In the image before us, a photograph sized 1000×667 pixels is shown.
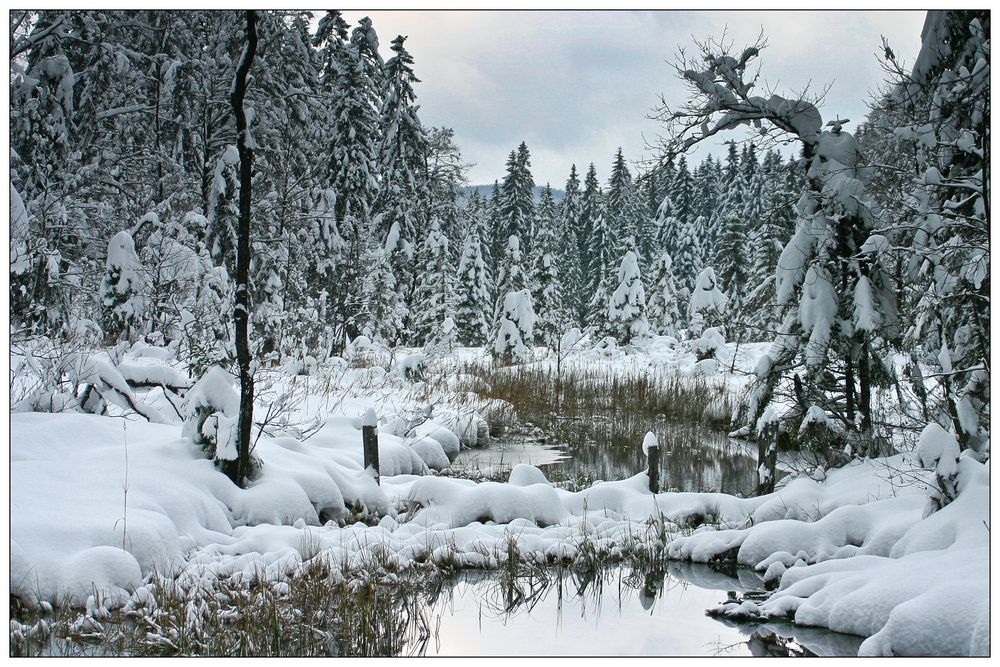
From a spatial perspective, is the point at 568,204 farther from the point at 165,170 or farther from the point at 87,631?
the point at 87,631

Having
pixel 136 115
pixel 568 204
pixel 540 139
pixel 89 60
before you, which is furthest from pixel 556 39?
pixel 568 204

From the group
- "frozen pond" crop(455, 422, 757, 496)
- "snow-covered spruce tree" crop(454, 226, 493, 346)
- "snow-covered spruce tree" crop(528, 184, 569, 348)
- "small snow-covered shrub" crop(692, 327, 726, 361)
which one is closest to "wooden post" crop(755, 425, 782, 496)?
"frozen pond" crop(455, 422, 757, 496)

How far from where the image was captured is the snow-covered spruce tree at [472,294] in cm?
3241

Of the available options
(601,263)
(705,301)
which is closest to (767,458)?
(705,301)

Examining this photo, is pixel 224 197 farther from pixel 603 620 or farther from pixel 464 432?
pixel 464 432

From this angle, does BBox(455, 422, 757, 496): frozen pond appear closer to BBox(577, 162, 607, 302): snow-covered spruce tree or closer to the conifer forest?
the conifer forest

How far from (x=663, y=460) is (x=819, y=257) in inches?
182

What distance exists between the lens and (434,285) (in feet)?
95.7

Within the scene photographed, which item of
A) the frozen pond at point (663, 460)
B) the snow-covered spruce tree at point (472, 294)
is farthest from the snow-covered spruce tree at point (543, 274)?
the frozen pond at point (663, 460)

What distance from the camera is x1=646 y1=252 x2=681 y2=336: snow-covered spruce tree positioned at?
35281mm

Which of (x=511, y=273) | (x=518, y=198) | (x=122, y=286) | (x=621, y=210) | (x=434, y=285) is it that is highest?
(x=621, y=210)

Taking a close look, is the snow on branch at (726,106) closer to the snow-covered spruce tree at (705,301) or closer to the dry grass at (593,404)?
the dry grass at (593,404)

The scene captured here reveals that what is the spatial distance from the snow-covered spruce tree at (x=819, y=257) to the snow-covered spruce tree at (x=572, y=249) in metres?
38.5

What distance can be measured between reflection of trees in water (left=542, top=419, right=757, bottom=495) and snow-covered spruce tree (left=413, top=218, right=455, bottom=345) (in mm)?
16262
